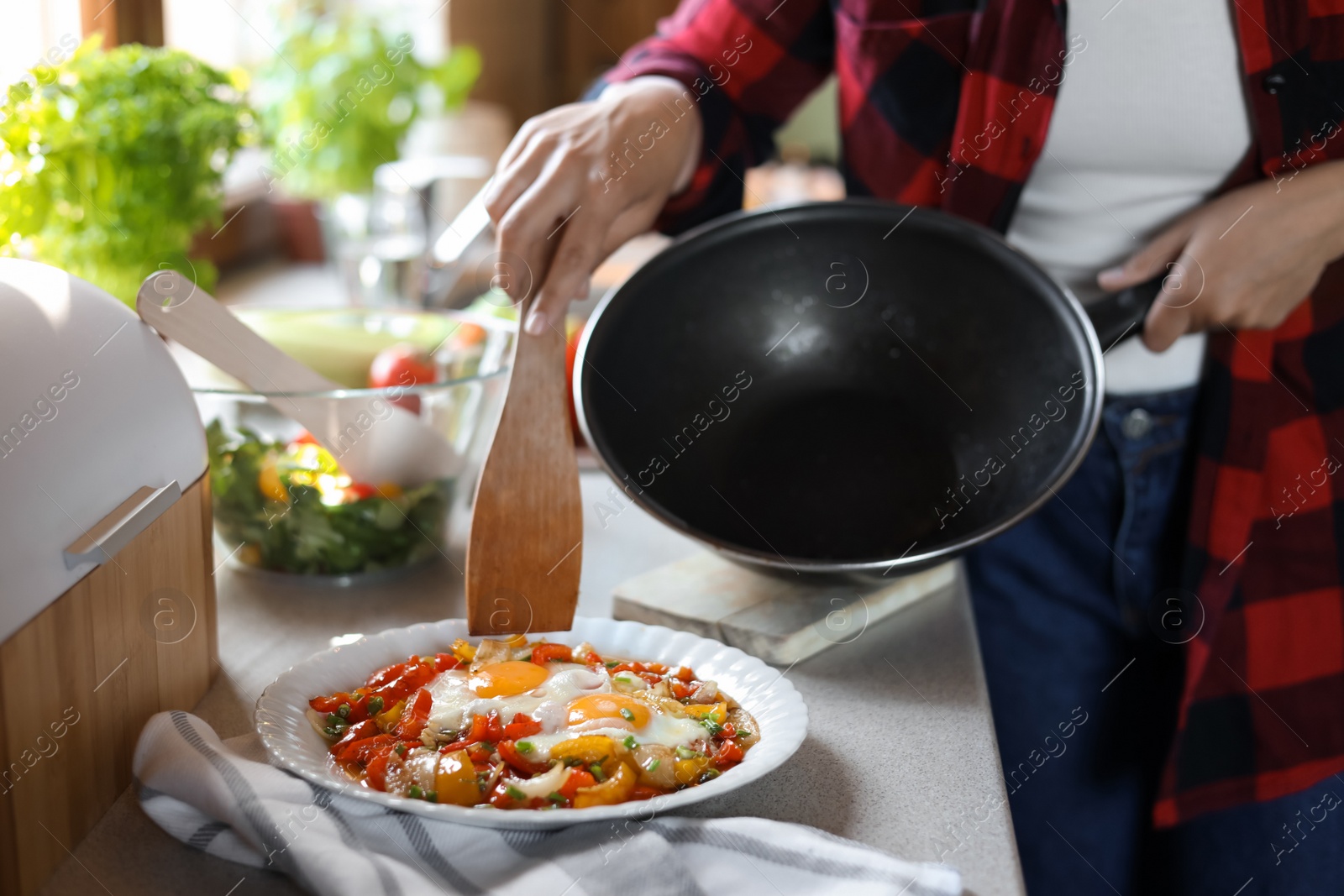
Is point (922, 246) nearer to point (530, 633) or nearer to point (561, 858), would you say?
point (530, 633)

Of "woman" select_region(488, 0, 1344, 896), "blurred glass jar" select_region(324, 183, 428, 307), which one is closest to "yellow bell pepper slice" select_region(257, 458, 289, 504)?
"woman" select_region(488, 0, 1344, 896)

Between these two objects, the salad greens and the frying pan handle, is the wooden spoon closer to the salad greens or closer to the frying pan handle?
the salad greens

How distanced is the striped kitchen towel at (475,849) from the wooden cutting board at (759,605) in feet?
0.77

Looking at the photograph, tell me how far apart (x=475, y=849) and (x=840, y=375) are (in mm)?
554

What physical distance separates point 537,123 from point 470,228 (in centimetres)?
13

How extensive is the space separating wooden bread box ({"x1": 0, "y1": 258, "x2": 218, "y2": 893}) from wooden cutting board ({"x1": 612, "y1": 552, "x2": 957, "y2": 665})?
0.34 m

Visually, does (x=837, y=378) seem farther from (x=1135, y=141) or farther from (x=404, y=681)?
(x=404, y=681)

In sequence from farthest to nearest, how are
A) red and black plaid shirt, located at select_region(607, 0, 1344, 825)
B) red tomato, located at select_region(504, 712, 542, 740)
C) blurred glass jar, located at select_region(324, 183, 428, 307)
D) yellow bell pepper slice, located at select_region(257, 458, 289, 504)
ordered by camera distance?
blurred glass jar, located at select_region(324, 183, 428, 307) → red and black plaid shirt, located at select_region(607, 0, 1344, 825) → yellow bell pepper slice, located at select_region(257, 458, 289, 504) → red tomato, located at select_region(504, 712, 542, 740)

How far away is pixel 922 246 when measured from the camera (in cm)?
94

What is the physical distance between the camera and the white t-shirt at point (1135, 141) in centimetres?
93

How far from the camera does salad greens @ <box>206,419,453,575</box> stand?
0.88 m

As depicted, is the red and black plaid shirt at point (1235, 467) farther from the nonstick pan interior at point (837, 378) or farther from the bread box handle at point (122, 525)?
the bread box handle at point (122, 525)

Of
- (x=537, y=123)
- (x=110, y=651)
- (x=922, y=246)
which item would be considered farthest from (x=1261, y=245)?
(x=110, y=651)

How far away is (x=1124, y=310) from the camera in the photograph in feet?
2.90
